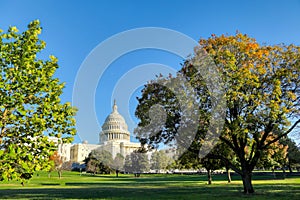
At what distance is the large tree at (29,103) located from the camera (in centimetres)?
921

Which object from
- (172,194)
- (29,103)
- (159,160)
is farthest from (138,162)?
(29,103)

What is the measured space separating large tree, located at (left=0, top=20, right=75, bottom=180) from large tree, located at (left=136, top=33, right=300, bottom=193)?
49.8 ft

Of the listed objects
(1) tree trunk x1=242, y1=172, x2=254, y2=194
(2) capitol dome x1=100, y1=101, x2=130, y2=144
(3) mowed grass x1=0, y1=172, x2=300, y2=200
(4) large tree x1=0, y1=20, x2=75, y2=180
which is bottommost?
(3) mowed grass x1=0, y1=172, x2=300, y2=200

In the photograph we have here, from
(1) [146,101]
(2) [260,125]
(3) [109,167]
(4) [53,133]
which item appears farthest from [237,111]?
(3) [109,167]

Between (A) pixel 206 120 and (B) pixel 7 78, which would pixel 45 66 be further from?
(A) pixel 206 120

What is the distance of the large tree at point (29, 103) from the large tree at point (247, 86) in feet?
49.8

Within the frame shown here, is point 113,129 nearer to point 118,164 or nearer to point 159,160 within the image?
point 118,164

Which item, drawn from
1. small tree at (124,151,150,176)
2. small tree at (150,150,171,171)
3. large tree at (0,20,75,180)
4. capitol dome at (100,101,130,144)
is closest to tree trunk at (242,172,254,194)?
large tree at (0,20,75,180)

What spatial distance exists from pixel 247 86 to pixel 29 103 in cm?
1869

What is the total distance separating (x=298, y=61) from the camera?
24188mm

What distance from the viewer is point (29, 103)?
10367 millimetres

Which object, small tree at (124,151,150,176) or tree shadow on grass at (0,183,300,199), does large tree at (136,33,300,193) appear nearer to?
tree shadow on grass at (0,183,300,199)

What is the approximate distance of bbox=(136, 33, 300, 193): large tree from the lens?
2284cm

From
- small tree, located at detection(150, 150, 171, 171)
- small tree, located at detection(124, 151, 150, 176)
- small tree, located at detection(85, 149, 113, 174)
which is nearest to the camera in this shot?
small tree, located at detection(85, 149, 113, 174)
